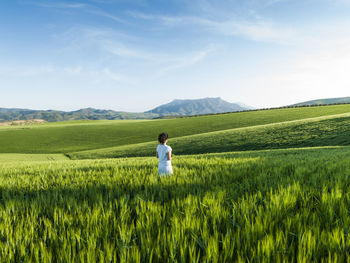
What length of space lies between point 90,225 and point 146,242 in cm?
81

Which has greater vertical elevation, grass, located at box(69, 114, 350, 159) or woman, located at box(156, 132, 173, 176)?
woman, located at box(156, 132, 173, 176)

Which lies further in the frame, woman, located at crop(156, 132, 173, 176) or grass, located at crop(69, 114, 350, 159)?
grass, located at crop(69, 114, 350, 159)

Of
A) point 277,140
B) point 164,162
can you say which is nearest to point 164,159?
point 164,162

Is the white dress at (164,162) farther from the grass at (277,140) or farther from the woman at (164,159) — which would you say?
the grass at (277,140)

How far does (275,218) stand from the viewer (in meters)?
2.11

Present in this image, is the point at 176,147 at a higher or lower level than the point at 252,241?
lower

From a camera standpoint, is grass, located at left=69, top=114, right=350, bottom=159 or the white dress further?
grass, located at left=69, top=114, right=350, bottom=159

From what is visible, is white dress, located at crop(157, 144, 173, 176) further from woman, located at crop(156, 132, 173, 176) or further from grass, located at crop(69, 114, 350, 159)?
grass, located at crop(69, 114, 350, 159)

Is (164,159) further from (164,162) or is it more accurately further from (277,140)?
(277,140)

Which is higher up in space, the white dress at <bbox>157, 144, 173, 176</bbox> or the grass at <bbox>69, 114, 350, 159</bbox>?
the white dress at <bbox>157, 144, 173, 176</bbox>

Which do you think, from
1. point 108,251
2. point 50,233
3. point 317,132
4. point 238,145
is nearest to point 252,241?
point 108,251

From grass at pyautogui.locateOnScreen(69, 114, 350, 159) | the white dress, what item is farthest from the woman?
grass at pyautogui.locateOnScreen(69, 114, 350, 159)

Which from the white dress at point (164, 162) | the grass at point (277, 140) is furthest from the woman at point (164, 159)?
the grass at point (277, 140)

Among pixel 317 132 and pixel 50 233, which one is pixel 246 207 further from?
pixel 317 132
